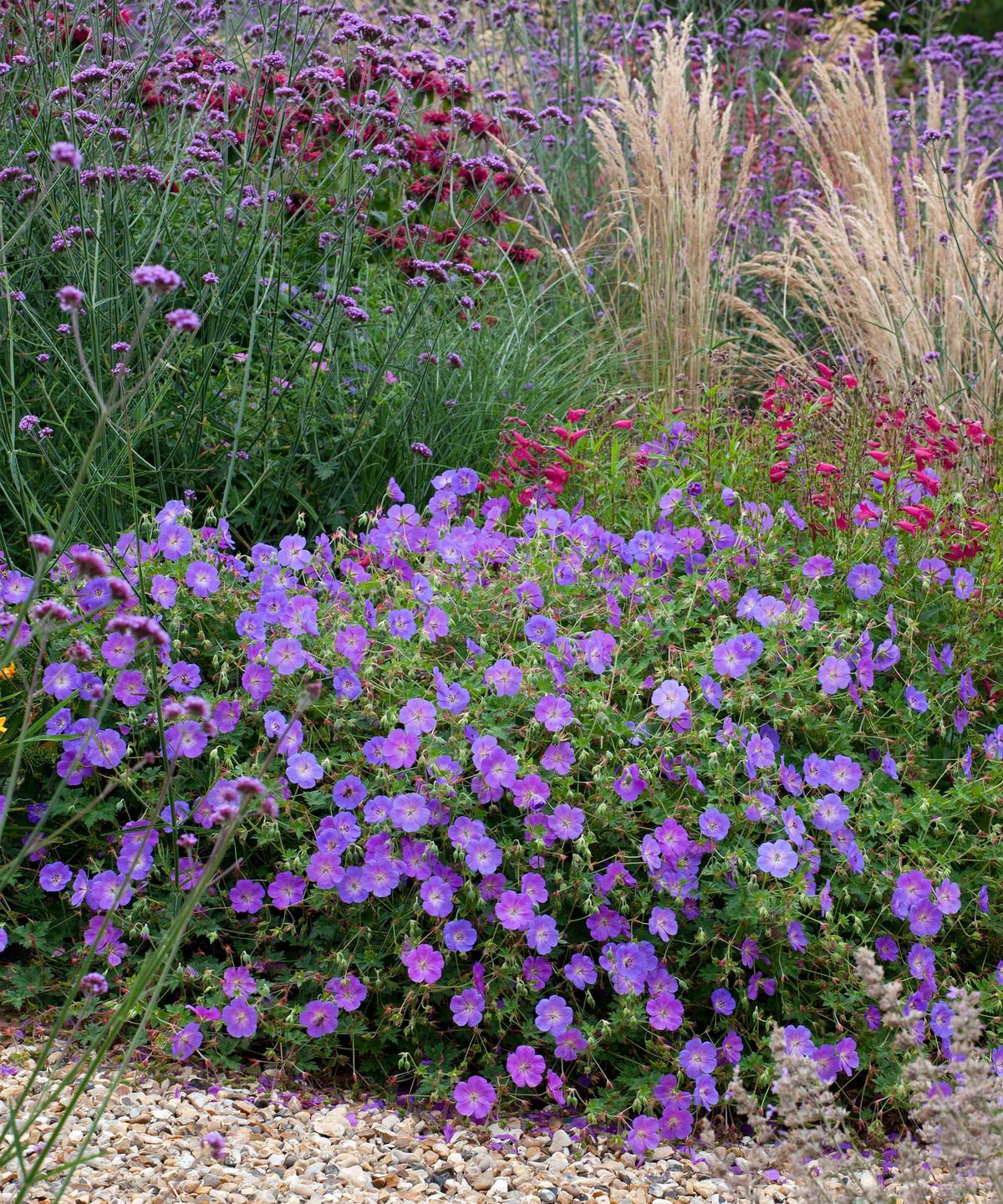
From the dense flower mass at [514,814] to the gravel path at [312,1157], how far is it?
0.08m

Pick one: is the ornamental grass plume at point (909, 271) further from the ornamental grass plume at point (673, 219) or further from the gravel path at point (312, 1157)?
the gravel path at point (312, 1157)

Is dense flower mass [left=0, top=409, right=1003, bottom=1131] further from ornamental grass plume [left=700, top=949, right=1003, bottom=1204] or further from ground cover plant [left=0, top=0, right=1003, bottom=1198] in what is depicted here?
ornamental grass plume [left=700, top=949, right=1003, bottom=1204]

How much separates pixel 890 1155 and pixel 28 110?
3.72 m

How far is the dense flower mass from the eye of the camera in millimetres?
2322

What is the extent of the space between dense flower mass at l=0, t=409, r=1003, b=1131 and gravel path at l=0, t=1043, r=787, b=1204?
0.08 metres

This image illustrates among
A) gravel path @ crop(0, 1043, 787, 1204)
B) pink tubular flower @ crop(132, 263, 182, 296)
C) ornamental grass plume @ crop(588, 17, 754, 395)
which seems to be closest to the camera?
pink tubular flower @ crop(132, 263, 182, 296)

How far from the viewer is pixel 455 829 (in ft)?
7.68

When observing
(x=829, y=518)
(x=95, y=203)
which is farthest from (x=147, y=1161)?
(x=95, y=203)

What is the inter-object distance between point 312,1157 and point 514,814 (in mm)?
759

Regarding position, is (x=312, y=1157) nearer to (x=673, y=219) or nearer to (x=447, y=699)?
(x=447, y=699)

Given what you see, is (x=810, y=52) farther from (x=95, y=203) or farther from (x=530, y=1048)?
(x=530, y=1048)

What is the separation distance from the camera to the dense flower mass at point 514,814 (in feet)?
7.62

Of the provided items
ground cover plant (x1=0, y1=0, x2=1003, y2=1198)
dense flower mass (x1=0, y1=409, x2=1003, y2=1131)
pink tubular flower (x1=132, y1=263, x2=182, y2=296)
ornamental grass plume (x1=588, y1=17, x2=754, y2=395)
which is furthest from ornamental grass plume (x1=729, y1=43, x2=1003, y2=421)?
pink tubular flower (x1=132, y1=263, x2=182, y2=296)

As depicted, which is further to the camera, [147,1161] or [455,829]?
[455,829]
